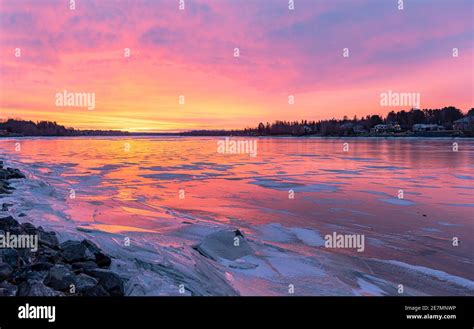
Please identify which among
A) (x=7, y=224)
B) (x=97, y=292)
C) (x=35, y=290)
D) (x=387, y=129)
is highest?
(x=387, y=129)

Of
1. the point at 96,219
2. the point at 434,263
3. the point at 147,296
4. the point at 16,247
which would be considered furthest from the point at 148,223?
the point at 434,263

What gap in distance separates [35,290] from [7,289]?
32 centimetres

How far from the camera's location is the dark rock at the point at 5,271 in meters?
4.14

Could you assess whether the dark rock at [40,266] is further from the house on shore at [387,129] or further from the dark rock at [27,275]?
the house on shore at [387,129]

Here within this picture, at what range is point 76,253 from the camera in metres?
5.16

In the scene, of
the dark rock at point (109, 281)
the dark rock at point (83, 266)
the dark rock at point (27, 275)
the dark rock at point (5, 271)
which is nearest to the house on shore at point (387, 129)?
the dark rock at point (83, 266)

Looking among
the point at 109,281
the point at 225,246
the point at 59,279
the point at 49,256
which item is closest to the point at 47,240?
the point at 49,256

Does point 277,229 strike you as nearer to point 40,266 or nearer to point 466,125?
point 40,266

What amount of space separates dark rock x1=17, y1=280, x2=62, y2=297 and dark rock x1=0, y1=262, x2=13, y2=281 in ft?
0.93

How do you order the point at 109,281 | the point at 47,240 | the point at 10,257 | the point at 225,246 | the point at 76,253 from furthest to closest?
1. the point at 225,246
2. the point at 47,240
3. the point at 76,253
4. the point at 10,257
5. the point at 109,281
